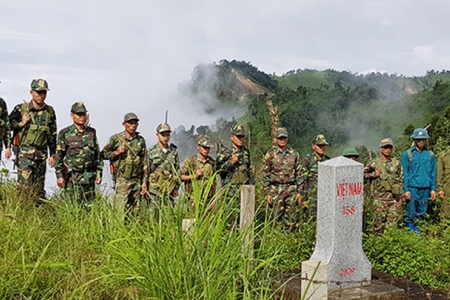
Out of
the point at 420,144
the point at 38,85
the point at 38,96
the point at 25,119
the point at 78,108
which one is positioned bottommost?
the point at 420,144

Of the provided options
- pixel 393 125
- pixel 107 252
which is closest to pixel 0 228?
Answer: pixel 107 252

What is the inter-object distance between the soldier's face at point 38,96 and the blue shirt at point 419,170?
192 inches

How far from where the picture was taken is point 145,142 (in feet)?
24.5

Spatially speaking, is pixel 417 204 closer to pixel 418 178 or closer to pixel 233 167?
pixel 418 178

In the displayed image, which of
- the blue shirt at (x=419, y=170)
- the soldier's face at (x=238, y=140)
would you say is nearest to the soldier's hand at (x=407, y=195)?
the blue shirt at (x=419, y=170)

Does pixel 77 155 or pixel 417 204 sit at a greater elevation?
pixel 77 155

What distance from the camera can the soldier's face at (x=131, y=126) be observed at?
7269mm

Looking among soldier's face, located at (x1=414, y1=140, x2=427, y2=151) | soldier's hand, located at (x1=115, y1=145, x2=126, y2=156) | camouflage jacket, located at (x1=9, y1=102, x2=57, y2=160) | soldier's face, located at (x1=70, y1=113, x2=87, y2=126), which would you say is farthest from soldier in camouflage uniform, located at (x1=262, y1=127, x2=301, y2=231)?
camouflage jacket, located at (x1=9, y1=102, x2=57, y2=160)

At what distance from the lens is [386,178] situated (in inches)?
316

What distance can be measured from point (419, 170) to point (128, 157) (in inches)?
156

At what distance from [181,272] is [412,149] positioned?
204 inches

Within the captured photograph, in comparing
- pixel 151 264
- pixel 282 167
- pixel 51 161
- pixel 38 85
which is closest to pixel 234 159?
pixel 282 167

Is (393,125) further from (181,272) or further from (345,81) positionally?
(181,272)

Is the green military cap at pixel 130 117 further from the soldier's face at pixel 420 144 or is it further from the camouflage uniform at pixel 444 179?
the camouflage uniform at pixel 444 179
